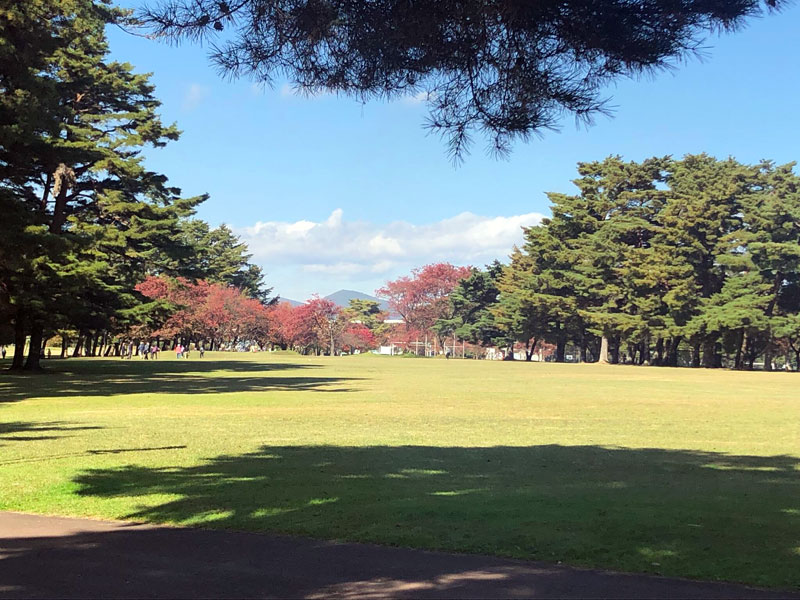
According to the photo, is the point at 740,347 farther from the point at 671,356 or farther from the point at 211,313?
the point at 211,313

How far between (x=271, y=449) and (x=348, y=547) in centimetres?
584

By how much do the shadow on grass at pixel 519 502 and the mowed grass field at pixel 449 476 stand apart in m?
0.03

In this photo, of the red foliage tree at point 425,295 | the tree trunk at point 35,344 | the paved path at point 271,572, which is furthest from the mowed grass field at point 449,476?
the red foliage tree at point 425,295

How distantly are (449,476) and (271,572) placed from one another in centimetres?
427

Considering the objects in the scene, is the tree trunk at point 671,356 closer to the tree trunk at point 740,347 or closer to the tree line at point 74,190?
the tree trunk at point 740,347

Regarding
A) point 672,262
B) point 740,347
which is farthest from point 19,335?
point 740,347

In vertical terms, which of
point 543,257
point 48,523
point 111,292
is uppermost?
point 543,257

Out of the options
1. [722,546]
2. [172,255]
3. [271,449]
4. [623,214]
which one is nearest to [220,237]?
[623,214]

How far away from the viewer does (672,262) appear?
58.2 meters

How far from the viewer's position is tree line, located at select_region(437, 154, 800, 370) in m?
54.4

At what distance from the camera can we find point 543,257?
72.8m

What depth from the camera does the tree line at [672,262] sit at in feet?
178

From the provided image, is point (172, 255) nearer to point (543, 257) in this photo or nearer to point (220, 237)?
point (543, 257)

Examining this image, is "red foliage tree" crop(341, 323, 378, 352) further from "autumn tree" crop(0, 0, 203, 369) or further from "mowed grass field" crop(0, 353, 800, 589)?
"mowed grass field" crop(0, 353, 800, 589)
